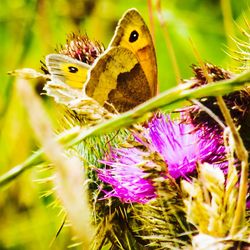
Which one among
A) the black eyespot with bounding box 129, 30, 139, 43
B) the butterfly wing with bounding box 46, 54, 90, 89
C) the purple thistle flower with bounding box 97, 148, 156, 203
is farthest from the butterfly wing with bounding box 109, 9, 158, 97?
the purple thistle flower with bounding box 97, 148, 156, 203

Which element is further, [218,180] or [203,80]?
[203,80]

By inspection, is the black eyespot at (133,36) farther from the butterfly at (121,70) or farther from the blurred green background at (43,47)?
the blurred green background at (43,47)

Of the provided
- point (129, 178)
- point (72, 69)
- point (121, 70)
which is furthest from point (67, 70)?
point (129, 178)

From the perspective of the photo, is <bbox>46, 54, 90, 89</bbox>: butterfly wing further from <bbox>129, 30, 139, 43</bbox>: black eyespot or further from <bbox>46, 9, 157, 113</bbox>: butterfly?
<bbox>129, 30, 139, 43</bbox>: black eyespot

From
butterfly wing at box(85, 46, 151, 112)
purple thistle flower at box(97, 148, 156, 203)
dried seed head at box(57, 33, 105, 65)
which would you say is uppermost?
dried seed head at box(57, 33, 105, 65)

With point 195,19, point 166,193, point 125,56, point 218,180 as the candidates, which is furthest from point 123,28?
point 195,19

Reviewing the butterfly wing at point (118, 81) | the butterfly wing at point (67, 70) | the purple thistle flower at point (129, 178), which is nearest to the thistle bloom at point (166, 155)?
the purple thistle flower at point (129, 178)

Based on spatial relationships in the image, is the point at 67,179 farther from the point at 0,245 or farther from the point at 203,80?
the point at 0,245

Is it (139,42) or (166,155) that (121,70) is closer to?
(139,42)
